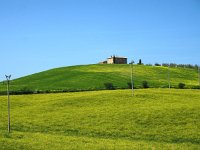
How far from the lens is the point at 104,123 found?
43219 mm

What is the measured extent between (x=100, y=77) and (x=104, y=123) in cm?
6818

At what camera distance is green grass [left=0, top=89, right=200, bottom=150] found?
32.8 m

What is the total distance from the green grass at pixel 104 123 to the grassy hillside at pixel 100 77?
35.5 m

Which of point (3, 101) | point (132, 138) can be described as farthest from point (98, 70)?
point (132, 138)

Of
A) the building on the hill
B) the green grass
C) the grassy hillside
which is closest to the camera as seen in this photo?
the green grass

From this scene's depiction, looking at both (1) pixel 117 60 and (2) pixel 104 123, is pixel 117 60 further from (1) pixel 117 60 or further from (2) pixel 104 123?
(2) pixel 104 123

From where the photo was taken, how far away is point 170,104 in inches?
2164

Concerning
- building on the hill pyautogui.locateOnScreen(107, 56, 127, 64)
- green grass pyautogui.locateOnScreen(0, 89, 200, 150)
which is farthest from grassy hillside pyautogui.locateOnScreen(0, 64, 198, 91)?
green grass pyautogui.locateOnScreen(0, 89, 200, 150)

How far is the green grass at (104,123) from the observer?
108ft

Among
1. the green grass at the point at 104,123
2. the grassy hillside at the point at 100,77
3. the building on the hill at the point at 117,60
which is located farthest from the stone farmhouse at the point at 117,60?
the green grass at the point at 104,123

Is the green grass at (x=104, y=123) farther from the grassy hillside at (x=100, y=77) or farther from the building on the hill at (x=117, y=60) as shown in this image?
the building on the hill at (x=117, y=60)

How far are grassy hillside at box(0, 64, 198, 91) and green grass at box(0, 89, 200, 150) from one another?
35531 mm

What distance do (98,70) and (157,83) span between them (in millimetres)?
28845

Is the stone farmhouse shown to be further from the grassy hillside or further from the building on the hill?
the grassy hillside
